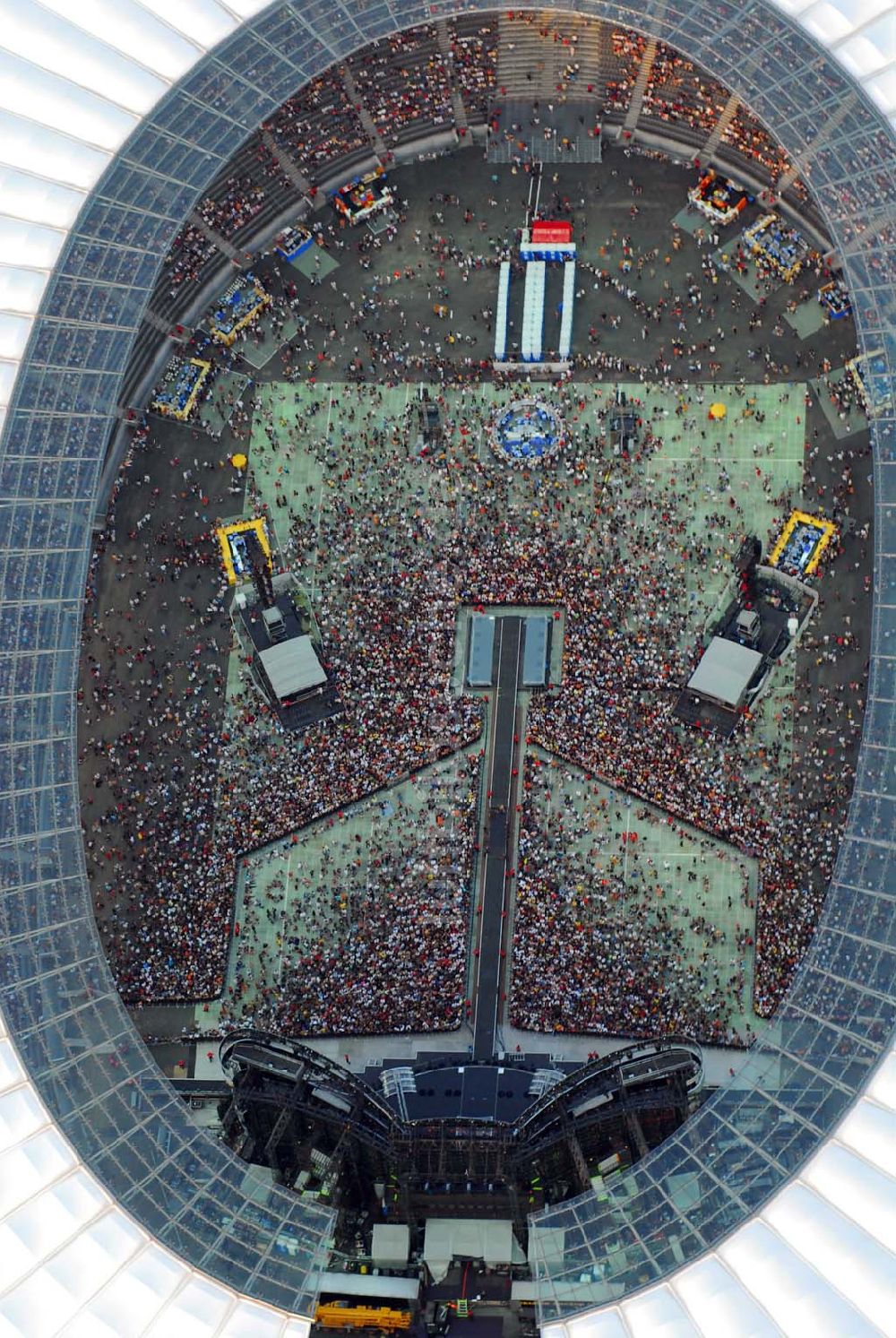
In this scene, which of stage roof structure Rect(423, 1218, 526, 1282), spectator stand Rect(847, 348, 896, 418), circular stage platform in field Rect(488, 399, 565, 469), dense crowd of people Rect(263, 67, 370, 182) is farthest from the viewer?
dense crowd of people Rect(263, 67, 370, 182)

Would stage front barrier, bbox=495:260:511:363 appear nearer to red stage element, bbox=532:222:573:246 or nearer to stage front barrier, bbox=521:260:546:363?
stage front barrier, bbox=521:260:546:363

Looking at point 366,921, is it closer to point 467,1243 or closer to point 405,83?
point 467,1243

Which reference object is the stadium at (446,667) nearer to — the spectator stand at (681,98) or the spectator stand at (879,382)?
the spectator stand at (681,98)

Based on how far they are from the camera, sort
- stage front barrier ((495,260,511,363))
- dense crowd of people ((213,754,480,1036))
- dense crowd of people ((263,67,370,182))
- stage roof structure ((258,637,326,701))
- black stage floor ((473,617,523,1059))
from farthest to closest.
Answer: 1. dense crowd of people ((263,67,370,182))
2. stage front barrier ((495,260,511,363))
3. stage roof structure ((258,637,326,701))
4. dense crowd of people ((213,754,480,1036))
5. black stage floor ((473,617,523,1059))

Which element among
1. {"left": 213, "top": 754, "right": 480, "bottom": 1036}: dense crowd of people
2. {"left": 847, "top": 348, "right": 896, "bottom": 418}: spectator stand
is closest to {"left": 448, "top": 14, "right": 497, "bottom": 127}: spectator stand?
{"left": 847, "top": 348, "right": 896, "bottom": 418}: spectator stand

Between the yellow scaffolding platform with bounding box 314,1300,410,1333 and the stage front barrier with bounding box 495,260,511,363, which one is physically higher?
the stage front barrier with bounding box 495,260,511,363

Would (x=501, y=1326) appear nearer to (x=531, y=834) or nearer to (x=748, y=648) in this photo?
(x=531, y=834)

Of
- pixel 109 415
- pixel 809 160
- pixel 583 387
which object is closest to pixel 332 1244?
pixel 109 415
